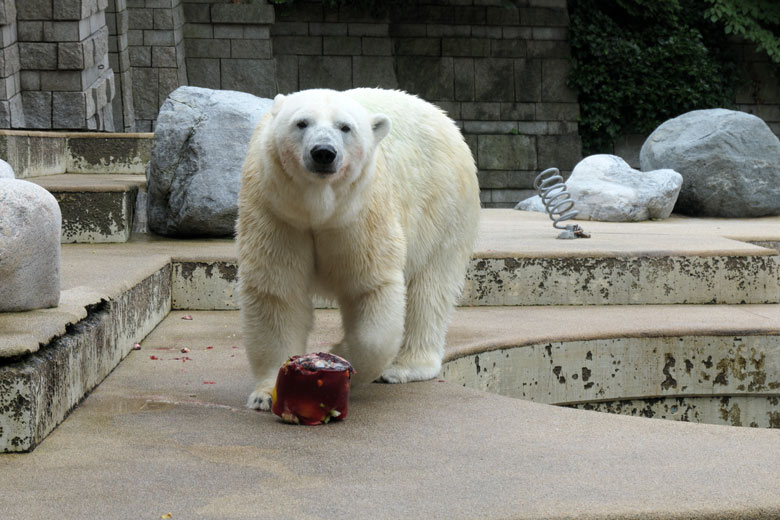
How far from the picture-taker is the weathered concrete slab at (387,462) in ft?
6.89

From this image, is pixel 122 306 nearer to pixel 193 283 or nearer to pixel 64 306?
pixel 64 306

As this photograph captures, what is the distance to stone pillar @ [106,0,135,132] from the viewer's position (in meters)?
11.1

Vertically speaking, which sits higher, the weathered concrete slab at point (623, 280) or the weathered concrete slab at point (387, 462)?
the weathered concrete slab at point (623, 280)

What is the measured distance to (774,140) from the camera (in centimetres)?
947

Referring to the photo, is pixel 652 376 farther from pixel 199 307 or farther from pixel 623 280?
pixel 199 307

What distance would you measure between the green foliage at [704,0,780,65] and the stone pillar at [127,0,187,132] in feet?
25.8

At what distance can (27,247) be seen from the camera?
111 inches

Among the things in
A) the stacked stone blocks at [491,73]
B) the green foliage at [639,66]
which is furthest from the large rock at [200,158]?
the green foliage at [639,66]

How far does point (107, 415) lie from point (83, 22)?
19.7 ft

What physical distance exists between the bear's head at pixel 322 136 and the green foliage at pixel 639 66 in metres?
12.3

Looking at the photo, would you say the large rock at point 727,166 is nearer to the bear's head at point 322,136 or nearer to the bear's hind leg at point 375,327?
the bear's hind leg at point 375,327

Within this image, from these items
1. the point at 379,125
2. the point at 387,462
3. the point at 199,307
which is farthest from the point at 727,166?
the point at 387,462

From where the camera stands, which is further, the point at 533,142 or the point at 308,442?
the point at 533,142

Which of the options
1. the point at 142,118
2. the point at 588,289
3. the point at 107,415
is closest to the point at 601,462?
the point at 107,415
